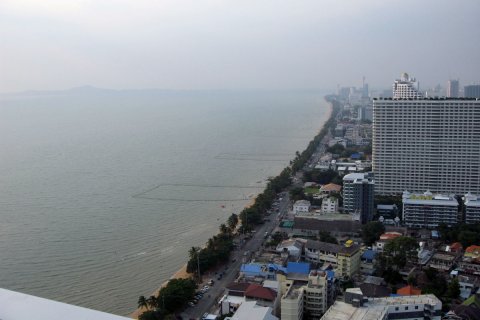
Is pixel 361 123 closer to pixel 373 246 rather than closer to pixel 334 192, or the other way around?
pixel 334 192

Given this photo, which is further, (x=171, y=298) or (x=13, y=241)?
(x=13, y=241)

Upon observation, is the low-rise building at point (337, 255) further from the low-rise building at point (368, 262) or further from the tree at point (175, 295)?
the tree at point (175, 295)

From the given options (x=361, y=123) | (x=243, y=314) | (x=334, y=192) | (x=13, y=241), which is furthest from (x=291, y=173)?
(x=361, y=123)

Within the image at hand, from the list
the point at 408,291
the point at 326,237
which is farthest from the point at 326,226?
the point at 408,291

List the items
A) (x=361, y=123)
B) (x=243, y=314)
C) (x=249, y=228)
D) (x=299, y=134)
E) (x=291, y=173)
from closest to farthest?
(x=243, y=314), (x=249, y=228), (x=291, y=173), (x=299, y=134), (x=361, y=123)

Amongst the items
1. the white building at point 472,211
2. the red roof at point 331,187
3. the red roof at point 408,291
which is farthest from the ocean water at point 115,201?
the white building at point 472,211

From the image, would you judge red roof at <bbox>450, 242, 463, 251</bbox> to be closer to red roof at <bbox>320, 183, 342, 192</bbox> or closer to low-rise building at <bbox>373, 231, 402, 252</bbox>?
low-rise building at <bbox>373, 231, 402, 252</bbox>

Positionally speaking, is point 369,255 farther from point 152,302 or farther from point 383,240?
point 152,302
